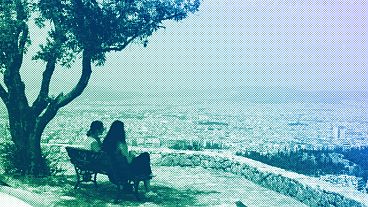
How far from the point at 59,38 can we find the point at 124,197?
12.0 ft

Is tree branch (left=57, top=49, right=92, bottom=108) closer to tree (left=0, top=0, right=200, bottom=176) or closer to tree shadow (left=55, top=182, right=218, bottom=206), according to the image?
tree (left=0, top=0, right=200, bottom=176)

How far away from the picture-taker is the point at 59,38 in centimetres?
1138

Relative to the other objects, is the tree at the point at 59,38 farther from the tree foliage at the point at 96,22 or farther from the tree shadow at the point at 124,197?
the tree shadow at the point at 124,197

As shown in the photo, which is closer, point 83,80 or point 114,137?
point 114,137

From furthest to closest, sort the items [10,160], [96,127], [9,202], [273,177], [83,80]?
[273,177]
[10,160]
[83,80]
[96,127]
[9,202]

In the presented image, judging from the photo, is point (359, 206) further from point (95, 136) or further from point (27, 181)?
point (27, 181)

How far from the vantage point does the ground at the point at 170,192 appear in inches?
397

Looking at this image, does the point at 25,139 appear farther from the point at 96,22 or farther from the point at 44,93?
the point at 96,22

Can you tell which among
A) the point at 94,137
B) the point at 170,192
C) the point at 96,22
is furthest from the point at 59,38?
the point at 170,192

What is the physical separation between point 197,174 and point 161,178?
1395 mm

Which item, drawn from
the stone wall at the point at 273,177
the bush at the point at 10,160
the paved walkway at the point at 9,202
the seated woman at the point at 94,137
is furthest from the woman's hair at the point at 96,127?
the stone wall at the point at 273,177

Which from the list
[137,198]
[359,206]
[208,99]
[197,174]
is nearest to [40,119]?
[137,198]

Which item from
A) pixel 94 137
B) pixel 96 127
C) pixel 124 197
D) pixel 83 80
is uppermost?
pixel 83 80

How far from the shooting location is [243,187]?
42.4 ft
